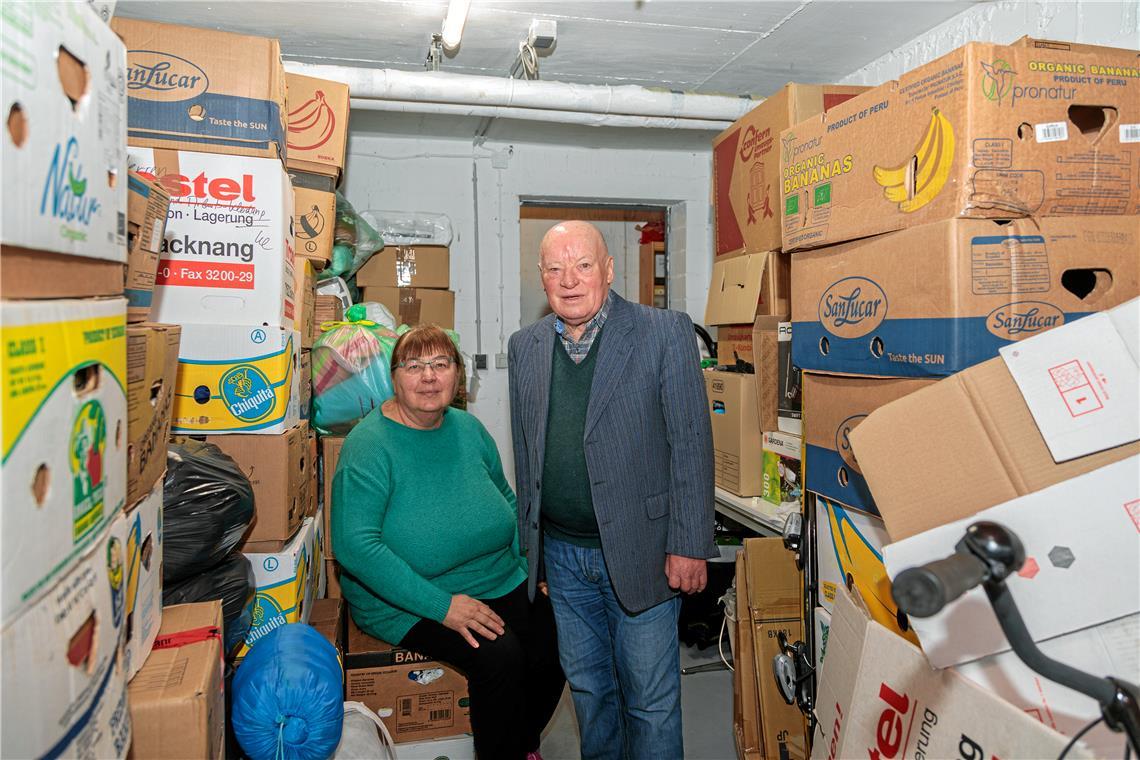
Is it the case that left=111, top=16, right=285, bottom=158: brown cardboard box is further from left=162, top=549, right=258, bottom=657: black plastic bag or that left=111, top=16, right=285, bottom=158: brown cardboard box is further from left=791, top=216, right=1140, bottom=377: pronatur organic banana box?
left=791, top=216, right=1140, bottom=377: pronatur organic banana box

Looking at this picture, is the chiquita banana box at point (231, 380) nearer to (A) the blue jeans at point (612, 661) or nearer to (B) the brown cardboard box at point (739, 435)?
(A) the blue jeans at point (612, 661)

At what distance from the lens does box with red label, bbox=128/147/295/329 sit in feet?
6.52

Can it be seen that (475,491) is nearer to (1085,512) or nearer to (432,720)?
(432,720)

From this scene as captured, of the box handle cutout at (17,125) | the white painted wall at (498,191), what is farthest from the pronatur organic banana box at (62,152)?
the white painted wall at (498,191)

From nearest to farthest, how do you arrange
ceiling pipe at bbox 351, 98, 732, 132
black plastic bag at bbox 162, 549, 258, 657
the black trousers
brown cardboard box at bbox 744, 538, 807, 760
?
1. black plastic bag at bbox 162, 549, 258, 657
2. the black trousers
3. brown cardboard box at bbox 744, 538, 807, 760
4. ceiling pipe at bbox 351, 98, 732, 132

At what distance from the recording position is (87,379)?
908mm

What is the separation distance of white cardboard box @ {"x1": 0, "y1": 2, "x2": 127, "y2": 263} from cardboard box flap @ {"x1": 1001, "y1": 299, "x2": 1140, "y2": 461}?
128 centimetres

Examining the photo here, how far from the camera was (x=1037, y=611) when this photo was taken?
100 centimetres

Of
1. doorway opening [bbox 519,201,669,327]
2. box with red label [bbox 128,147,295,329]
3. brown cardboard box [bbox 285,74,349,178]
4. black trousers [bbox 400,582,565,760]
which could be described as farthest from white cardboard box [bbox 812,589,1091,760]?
doorway opening [bbox 519,201,669,327]

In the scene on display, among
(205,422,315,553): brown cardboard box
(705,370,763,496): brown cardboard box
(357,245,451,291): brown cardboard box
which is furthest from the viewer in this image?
(357,245,451,291): brown cardboard box

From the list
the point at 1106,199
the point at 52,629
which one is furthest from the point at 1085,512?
the point at 52,629

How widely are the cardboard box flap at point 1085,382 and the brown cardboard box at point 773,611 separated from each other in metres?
1.48

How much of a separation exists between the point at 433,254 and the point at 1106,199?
3309 millimetres

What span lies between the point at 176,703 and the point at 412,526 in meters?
1.07
